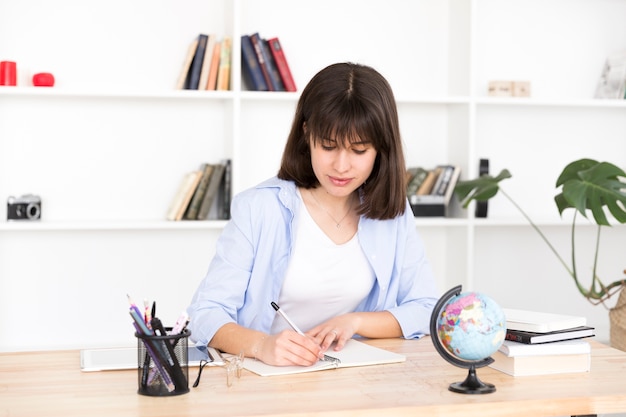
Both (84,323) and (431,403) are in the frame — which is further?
(84,323)

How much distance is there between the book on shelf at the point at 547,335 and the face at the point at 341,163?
53cm

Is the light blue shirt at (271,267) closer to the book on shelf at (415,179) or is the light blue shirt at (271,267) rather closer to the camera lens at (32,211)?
the book on shelf at (415,179)

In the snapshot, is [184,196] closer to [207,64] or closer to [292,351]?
[207,64]

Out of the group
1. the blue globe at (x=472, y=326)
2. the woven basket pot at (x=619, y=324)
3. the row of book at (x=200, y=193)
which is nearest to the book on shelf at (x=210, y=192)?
the row of book at (x=200, y=193)

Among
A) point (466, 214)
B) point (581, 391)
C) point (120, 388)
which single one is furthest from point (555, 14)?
point (120, 388)

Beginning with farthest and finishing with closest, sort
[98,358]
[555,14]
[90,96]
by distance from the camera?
[555,14], [90,96], [98,358]

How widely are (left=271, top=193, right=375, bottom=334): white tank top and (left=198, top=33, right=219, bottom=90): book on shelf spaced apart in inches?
62.4

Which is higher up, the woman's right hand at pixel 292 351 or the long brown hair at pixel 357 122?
the long brown hair at pixel 357 122

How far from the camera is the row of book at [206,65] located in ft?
12.1

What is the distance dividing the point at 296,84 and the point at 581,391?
257 centimetres

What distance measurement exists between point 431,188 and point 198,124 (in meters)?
1.10

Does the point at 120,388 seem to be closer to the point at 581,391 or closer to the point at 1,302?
the point at 581,391

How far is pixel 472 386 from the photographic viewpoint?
5.31 feet

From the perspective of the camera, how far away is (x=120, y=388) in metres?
1.61
